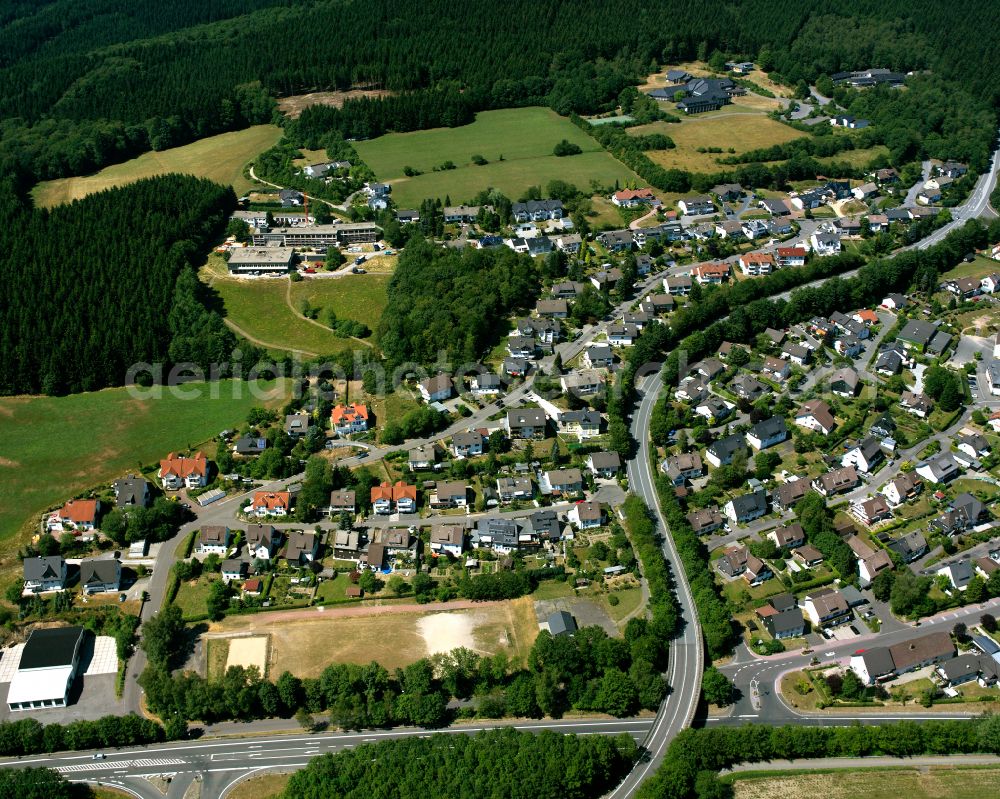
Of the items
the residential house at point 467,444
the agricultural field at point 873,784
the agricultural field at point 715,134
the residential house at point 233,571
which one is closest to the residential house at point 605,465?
the residential house at point 467,444

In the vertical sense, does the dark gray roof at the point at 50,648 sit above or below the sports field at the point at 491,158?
below

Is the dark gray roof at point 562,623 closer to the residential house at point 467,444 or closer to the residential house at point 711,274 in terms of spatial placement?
the residential house at point 467,444

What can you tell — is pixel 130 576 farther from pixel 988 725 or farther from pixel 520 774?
pixel 988 725

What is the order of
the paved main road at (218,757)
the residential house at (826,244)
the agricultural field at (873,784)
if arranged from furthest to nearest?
the residential house at (826,244)
the paved main road at (218,757)
the agricultural field at (873,784)

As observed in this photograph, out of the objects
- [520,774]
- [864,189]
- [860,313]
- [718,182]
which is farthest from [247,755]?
[864,189]

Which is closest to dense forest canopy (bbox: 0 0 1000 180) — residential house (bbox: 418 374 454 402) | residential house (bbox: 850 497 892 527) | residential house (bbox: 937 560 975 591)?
residential house (bbox: 418 374 454 402)

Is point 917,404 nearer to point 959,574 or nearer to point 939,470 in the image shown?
point 939,470

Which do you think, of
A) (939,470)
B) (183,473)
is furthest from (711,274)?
(183,473)
